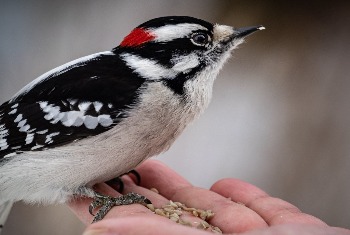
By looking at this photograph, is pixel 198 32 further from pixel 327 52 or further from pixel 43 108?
pixel 327 52

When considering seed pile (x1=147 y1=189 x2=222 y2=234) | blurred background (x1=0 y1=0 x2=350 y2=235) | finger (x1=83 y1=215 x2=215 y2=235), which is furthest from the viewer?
blurred background (x1=0 y1=0 x2=350 y2=235)

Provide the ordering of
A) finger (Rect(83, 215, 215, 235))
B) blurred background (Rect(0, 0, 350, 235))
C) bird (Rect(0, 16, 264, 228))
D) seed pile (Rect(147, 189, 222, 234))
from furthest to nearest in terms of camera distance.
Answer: blurred background (Rect(0, 0, 350, 235)), bird (Rect(0, 16, 264, 228)), seed pile (Rect(147, 189, 222, 234)), finger (Rect(83, 215, 215, 235))

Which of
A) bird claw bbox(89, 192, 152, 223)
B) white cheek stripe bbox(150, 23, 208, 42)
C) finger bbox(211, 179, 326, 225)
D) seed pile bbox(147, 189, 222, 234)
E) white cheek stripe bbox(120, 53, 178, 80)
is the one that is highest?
white cheek stripe bbox(150, 23, 208, 42)

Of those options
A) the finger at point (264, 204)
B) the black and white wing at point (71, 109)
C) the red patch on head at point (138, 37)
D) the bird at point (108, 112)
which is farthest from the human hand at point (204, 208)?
the red patch on head at point (138, 37)

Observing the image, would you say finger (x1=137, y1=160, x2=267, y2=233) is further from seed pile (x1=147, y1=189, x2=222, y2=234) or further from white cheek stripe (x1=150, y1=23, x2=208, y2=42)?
white cheek stripe (x1=150, y1=23, x2=208, y2=42)

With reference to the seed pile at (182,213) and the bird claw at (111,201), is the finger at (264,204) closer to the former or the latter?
the seed pile at (182,213)

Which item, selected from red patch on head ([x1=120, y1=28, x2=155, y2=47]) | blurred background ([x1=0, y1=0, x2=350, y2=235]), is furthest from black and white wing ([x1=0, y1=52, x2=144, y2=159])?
blurred background ([x1=0, y1=0, x2=350, y2=235])

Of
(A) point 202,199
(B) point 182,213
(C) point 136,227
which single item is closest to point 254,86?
(A) point 202,199

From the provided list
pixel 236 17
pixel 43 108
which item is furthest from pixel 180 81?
pixel 236 17
